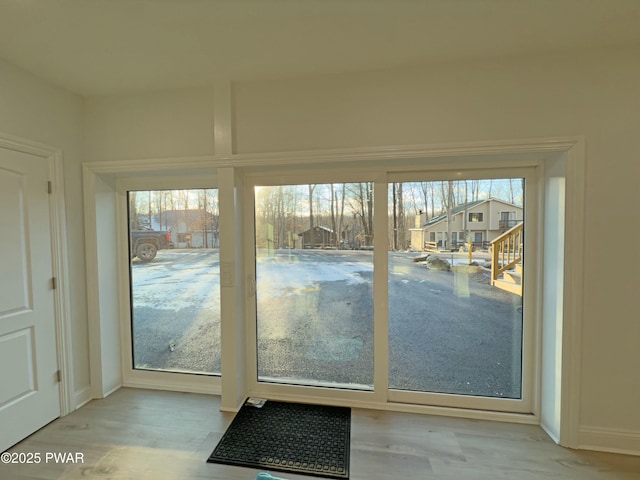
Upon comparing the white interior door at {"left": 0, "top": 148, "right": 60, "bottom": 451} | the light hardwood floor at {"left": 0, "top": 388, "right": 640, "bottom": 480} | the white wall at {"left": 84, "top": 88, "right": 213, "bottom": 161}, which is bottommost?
the light hardwood floor at {"left": 0, "top": 388, "right": 640, "bottom": 480}

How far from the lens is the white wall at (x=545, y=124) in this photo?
172cm

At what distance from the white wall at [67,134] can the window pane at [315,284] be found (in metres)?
1.43

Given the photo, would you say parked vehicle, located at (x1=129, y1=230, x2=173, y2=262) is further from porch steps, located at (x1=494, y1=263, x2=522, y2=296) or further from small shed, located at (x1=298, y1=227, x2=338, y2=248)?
porch steps, located at (x1=494, y1=263, x2=522, y2=296)

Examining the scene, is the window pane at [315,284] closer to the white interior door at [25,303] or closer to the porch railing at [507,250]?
the porch railing at [507,250]

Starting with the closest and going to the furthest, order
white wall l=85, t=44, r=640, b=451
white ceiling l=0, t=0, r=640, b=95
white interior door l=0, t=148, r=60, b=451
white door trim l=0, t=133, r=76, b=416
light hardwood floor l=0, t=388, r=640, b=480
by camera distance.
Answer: white ceiling l=0, t=0, r=640, b=95 < light hardwood floor l=0, t=388, r=640, b=480 < white wall l=85, t=44, r=640, b=451 < white interior door l=0, t=148, r=60, b=451 < white door trim l=0, t=133, r=76, b=416

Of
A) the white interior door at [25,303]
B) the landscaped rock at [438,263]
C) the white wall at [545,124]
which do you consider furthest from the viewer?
the landscaped rock at [438,263]

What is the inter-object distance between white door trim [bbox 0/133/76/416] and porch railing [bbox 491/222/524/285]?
10.8 ft

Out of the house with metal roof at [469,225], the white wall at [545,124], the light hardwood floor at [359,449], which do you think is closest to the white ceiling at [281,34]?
the white wall at [545,124]

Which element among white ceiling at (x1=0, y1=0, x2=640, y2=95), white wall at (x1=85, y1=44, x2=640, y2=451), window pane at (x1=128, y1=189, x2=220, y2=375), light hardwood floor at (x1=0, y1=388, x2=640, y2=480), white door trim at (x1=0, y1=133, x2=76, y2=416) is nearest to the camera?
white ceiling at (x1=0, y1=0, x2=640, y2=95)

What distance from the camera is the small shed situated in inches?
90.0

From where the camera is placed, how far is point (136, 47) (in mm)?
1699

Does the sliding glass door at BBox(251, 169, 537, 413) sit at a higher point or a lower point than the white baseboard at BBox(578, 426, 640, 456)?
higher

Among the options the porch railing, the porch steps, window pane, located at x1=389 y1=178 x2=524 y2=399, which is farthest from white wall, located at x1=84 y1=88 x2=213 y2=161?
the porch steps

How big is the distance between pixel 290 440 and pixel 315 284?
1.08 metres
